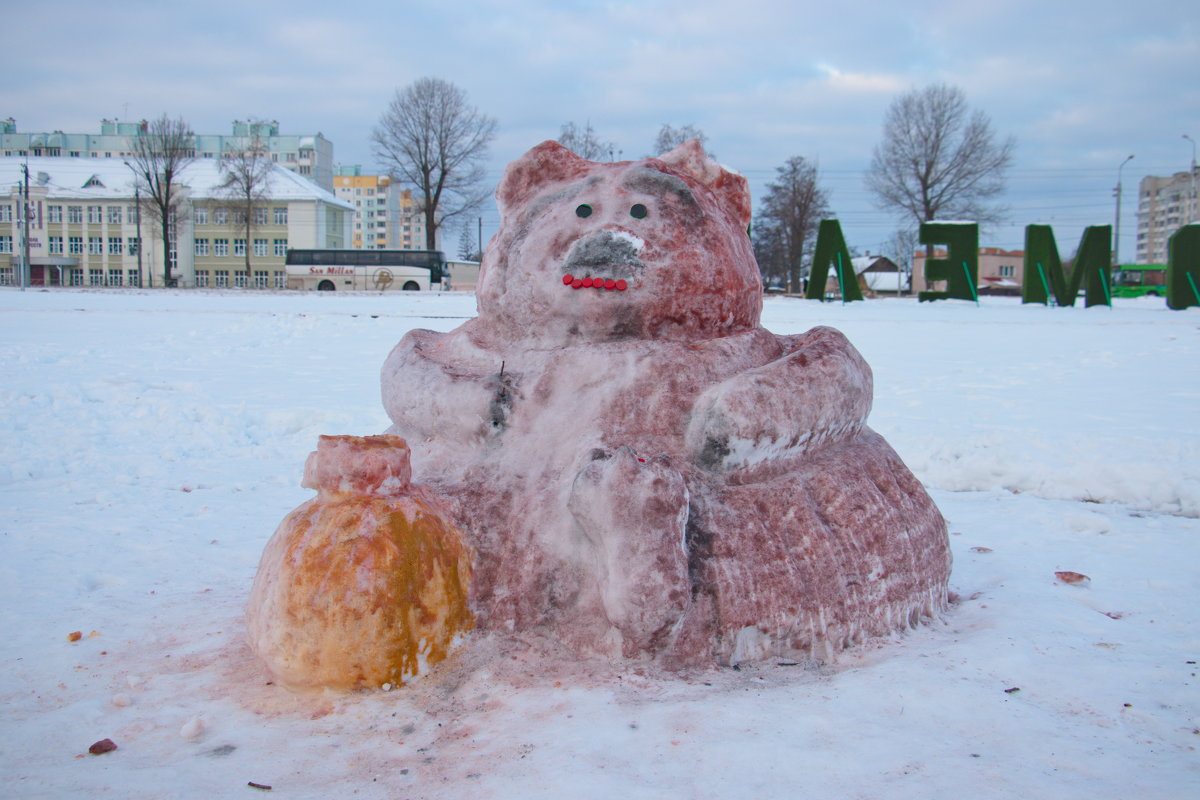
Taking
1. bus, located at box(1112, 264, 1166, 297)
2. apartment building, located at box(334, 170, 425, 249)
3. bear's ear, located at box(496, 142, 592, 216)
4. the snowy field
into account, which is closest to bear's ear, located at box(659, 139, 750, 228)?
bear's ear, located at box(496, 142, 592, 216)

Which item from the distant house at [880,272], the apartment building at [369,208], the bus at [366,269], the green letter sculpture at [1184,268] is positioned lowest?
the green letter sculpture at [1184,268]

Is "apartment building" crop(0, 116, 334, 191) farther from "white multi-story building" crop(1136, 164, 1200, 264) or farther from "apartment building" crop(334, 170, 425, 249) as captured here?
"white multi-story building" crop(1136, 164, 1200, 264)

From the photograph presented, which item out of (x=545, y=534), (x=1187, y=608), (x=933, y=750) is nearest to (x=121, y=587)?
(x=545, y=534)

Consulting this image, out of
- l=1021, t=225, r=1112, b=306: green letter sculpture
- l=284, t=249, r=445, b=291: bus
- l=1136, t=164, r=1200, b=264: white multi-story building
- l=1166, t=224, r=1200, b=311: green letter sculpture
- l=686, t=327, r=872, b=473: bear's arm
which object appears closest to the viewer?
l=686, t=327, r=872, b=473: bear's arm

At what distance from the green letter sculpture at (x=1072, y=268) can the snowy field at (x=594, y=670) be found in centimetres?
1546

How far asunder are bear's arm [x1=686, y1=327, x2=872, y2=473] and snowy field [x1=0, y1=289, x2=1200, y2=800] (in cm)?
68

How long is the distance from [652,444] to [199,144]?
305 feet

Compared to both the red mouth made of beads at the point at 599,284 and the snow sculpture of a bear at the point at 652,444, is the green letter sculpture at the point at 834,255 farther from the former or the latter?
the red mouth made of beads at the point at 599,284

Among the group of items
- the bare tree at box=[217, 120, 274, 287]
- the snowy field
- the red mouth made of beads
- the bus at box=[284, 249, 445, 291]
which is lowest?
the snowy field

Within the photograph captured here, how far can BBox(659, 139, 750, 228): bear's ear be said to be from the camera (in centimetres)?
347

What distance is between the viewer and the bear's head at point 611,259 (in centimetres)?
306

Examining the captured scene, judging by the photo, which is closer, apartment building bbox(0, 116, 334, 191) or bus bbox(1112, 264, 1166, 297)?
bus bbox(1112, 264, 1166, 297)

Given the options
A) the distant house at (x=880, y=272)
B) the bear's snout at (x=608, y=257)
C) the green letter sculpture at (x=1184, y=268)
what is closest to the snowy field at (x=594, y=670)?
the bear's snout at (x=608, y=257)

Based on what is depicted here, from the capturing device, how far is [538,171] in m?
3.43
